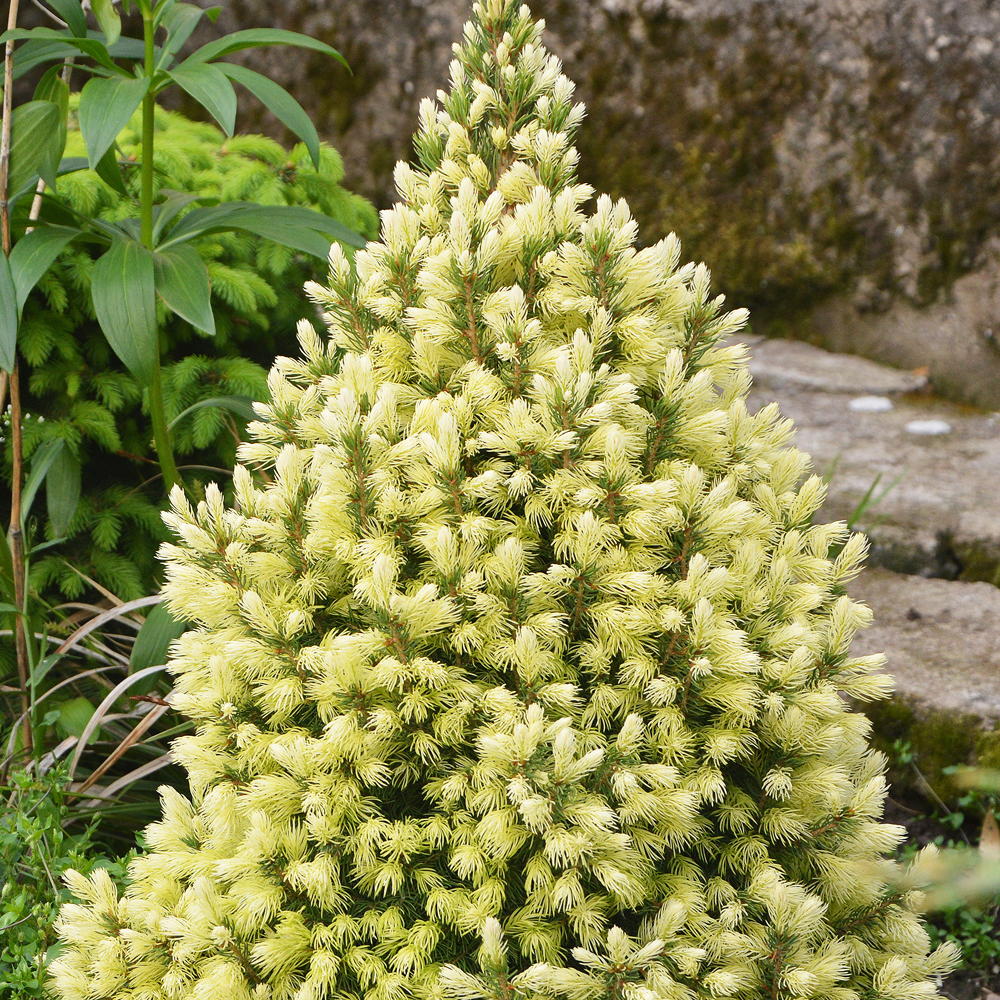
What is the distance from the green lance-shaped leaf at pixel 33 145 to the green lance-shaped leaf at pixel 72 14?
23 cm

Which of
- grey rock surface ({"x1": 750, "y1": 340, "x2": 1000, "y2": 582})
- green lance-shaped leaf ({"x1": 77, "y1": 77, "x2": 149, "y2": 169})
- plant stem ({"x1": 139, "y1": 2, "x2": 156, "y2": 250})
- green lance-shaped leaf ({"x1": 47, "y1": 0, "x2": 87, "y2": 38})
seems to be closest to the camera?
green lance-shaped leaf ({"x1": 77, "y1": 77, "x2": 149, "y2": 169})

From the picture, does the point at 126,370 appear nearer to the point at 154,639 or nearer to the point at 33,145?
the point at 33,145

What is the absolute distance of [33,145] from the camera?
2.09m

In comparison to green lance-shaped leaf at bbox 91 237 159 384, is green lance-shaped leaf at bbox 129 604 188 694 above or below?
below

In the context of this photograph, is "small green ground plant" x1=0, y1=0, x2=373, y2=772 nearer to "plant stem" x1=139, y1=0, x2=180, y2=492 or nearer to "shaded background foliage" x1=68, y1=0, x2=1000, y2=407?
"plant stem" x1=139, y1=0, x2=180, y2=492

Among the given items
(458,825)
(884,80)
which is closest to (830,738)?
(458,825)


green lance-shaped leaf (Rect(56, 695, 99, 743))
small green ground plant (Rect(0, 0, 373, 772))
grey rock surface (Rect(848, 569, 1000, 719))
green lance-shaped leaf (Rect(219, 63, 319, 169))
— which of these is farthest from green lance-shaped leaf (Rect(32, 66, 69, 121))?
grey rock surface (Rect(848, 569, 1000, 719))

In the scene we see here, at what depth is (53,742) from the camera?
2551mm

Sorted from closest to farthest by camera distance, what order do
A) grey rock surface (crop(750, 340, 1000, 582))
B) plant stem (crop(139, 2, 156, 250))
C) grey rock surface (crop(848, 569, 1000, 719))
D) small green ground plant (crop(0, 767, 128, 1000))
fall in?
Result: small green ground plant (crop(0, 767, 128, 1000)) < plant stem (crop(139, 2, 156, 250)) < grey rock surface (crop(848, 569, 1000, 719)) < grey rock surface (crop(750, 340, 1000, 582))

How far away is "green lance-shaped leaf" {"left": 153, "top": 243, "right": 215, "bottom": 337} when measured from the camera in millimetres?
2027

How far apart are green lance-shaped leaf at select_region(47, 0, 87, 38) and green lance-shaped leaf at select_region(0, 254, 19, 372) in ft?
1.98

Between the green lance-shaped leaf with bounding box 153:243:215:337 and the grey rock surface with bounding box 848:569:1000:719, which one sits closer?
the green lance-shaped leaf with bounding box 153:243:215:337

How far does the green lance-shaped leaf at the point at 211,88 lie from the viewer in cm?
188

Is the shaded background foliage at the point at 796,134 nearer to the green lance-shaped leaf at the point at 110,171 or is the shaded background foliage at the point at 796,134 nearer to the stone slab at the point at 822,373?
the stone slab at the point at 822,373
